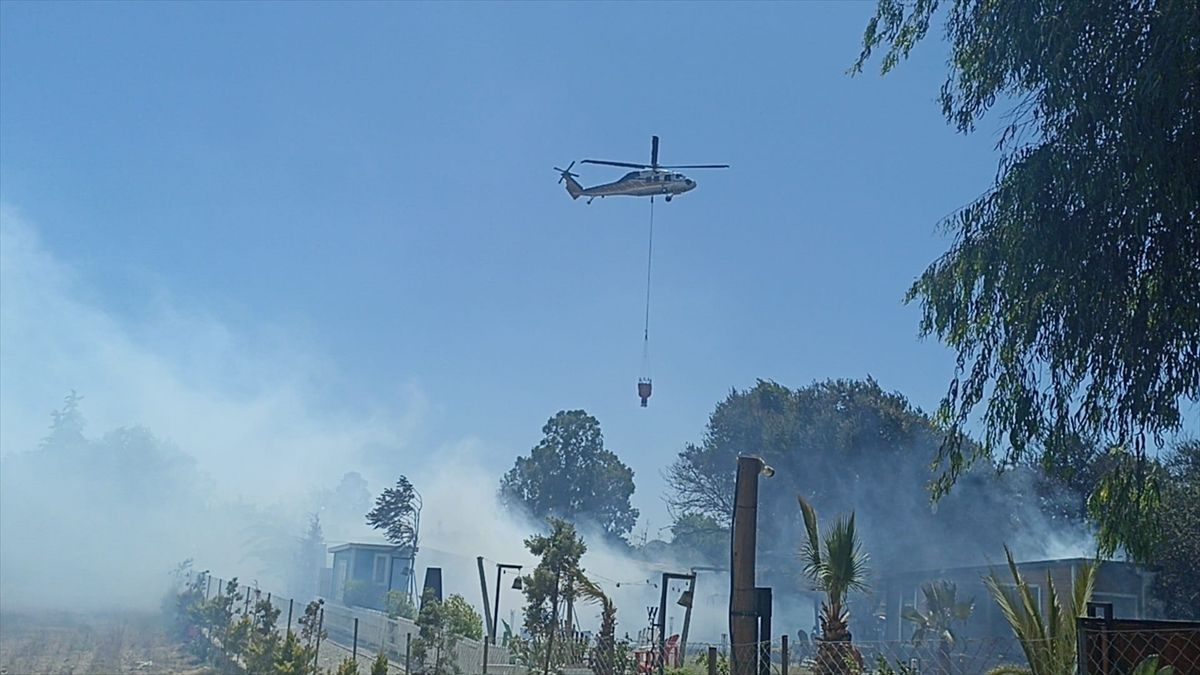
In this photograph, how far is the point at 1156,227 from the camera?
654cm

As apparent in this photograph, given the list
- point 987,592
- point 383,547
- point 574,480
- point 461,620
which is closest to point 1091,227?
point 461,620

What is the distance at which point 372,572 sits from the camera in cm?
4356

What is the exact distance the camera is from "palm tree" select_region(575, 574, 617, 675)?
13.2 m

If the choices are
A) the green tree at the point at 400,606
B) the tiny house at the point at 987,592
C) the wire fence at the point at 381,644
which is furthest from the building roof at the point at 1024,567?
the green tree at the point at 400,606

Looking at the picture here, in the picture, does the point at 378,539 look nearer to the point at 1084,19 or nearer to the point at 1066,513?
the point at 1066,513

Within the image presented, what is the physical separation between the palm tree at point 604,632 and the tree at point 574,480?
53144mm

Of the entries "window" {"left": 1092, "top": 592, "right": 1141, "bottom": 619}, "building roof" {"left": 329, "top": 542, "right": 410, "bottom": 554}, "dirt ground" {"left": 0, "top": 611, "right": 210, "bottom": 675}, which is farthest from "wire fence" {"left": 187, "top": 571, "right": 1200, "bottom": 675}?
"building roof" {"left": 329, "top": 542, "right": 410, "bottom": 554}

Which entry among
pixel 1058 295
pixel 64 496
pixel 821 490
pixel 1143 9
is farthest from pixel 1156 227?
pixel 64 496

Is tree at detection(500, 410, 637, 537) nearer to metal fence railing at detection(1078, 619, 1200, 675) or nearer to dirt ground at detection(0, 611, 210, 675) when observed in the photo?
dirt ground at detection(0, 611, 210, 675)

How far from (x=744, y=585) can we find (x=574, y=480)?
60.6 meters

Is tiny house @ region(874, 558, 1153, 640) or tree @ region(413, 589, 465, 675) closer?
tree @ region(413, 589, 465, 675)

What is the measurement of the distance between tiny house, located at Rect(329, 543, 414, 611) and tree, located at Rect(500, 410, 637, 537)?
24.0 meters

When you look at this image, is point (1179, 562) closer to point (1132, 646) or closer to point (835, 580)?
point (835, 580)

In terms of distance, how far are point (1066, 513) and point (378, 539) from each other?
2891 cm
